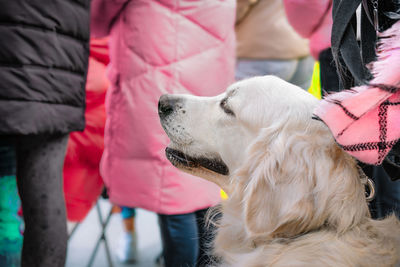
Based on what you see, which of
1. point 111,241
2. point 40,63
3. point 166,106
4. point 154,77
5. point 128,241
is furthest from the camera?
point 111,241

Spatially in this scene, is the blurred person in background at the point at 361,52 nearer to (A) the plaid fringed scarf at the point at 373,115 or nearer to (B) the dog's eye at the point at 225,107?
(A) the plaid fringed scarf at the point at 373,115

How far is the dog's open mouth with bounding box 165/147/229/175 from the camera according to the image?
43.6 inches

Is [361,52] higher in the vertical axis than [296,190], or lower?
higher

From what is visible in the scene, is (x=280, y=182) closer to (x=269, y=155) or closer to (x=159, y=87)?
(x=269, y=155)

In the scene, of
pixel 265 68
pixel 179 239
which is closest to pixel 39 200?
pixel 179 239

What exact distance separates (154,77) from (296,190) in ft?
2.46

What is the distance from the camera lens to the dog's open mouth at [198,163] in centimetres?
111

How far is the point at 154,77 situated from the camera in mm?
1437

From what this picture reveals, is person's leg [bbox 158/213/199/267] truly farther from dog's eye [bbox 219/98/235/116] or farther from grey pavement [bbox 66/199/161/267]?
grey pavement [bbox 66/199/161/267]

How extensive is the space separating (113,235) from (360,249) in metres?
2.23

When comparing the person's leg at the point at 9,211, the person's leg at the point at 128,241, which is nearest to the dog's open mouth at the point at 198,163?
the person's leg at the point at 9,211

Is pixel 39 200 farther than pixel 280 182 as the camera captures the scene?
Yes

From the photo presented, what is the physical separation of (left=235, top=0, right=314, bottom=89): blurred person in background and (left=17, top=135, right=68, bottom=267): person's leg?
1.38m

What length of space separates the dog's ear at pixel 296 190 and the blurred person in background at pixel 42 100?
537mm
